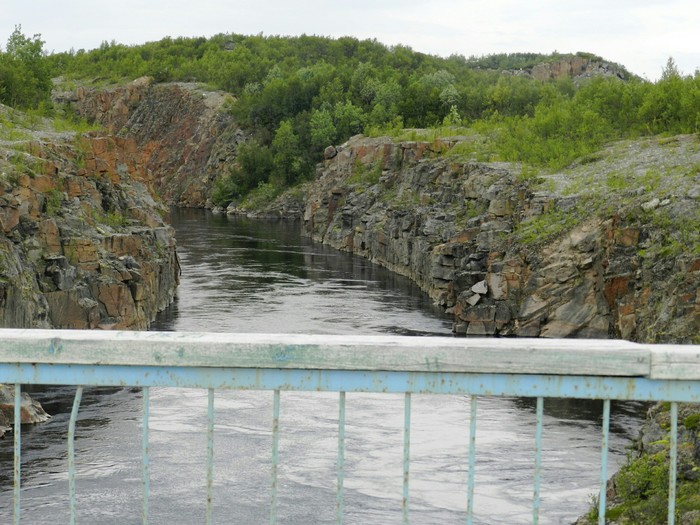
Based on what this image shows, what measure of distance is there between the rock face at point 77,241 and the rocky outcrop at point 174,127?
222ft

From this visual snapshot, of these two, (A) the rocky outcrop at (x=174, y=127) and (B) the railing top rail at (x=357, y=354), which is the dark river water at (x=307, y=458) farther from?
(A) the rocky outcrop at (x=174, y=127)

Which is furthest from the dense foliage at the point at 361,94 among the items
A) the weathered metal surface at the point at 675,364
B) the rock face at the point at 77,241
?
the weathered metal surface at the point at 675,364

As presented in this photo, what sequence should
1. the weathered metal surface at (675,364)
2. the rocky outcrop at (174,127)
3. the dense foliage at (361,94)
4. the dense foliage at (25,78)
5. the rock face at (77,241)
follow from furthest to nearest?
the rocky outcrop at (174,127), the dense foliage at (25,78), the dense foliage at (361,94), the rock face at (77,241), the weathered metal surface at (675,364)

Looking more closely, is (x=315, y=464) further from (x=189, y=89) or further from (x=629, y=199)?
(x=189, y=89)

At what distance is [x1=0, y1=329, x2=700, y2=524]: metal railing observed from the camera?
16.4ft

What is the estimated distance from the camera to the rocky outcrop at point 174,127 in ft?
375

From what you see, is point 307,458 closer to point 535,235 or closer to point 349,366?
point 349,366

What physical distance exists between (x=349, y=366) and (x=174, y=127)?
120317 millimetres

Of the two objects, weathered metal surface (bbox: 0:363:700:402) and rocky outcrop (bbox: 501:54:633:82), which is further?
rocky outcrop (bbox: 501:54:633:82)

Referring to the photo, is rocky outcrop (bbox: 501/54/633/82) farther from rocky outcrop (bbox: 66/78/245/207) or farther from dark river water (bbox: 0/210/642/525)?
dark river water (bbox: 0/210/642/525)

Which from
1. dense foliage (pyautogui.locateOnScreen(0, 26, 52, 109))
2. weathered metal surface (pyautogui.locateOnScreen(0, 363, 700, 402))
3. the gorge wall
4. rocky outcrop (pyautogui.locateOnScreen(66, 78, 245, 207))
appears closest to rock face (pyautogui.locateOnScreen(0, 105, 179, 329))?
the gorge wall

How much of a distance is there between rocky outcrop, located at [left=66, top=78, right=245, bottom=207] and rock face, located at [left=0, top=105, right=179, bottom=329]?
67.6m

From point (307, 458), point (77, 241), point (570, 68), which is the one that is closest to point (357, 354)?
point (307, 458)

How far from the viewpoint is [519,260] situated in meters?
40.9
